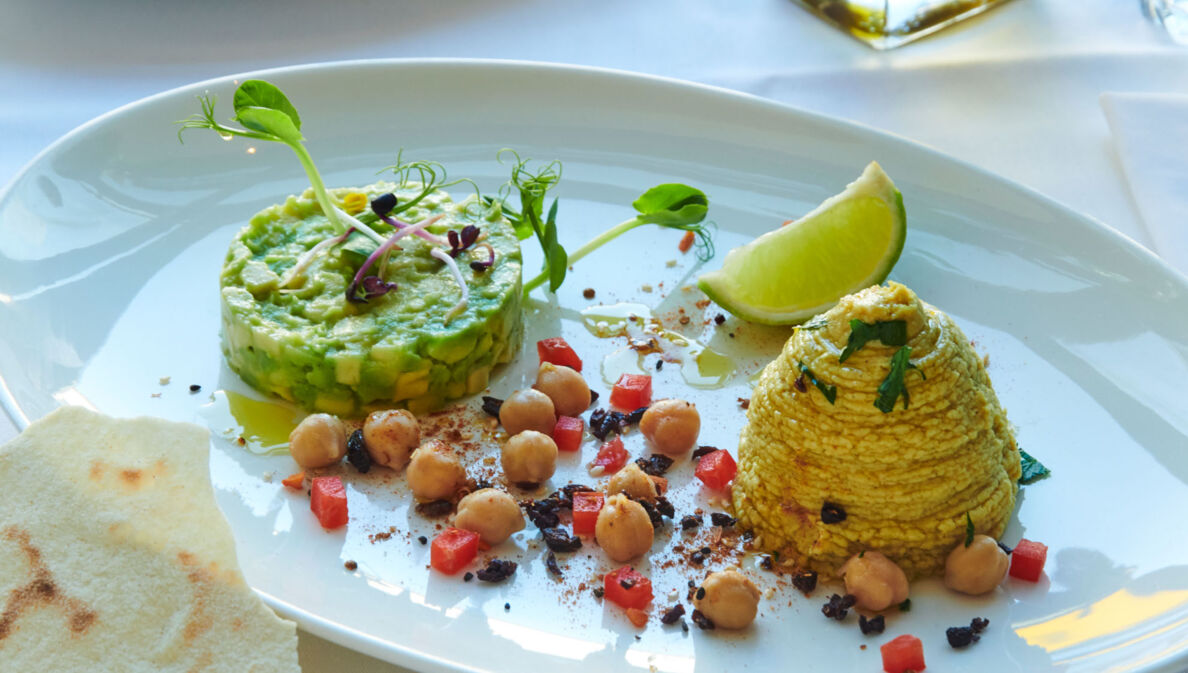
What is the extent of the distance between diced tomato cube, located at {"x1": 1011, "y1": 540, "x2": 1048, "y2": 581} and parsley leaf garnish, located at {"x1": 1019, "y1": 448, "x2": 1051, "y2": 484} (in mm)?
340

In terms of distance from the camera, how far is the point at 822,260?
12.5 feet

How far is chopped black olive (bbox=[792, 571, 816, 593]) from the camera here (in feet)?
9.43

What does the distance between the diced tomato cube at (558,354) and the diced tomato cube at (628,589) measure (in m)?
0.97

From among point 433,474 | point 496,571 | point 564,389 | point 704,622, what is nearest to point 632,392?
point 564,389

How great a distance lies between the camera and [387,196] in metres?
3.71

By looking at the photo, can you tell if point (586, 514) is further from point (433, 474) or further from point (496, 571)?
point (433, 474)

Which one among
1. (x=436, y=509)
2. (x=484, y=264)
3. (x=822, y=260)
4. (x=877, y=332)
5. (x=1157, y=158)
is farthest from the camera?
(x=1157, y=158)

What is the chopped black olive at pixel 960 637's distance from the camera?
2703 mm

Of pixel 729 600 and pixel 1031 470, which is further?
pixel 1031 470

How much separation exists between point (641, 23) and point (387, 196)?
2.70 m

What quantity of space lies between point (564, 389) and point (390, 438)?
560 mm

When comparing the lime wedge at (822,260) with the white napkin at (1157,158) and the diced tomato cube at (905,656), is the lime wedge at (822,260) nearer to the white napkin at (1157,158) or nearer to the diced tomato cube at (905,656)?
the white napkin at (1157,158)

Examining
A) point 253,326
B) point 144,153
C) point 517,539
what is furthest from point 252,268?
point 517,539

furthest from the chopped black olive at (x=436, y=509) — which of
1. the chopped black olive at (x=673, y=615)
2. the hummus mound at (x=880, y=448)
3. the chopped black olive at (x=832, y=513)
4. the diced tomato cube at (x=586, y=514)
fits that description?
the chopped black olive at (x=832, y=513)
